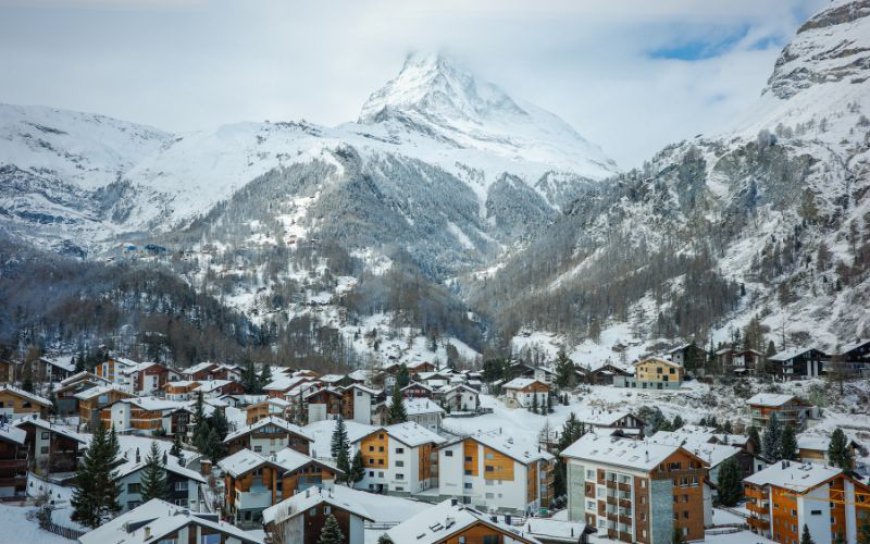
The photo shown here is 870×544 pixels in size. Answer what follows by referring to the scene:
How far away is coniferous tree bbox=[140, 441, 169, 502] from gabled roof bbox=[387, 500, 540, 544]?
1315 centimetres

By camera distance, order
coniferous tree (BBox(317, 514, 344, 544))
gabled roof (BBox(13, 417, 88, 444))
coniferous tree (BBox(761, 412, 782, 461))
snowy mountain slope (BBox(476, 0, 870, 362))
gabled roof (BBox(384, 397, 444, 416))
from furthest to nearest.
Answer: snowy mountain slope (BBox(476, 0, 870, 362)) → gabled roof (BBox(384, 397, 444, 416)) → coniferous tree (BBox(761, 412, 782, 461)) → gabled roof (BBox(13, 417, 88, 444)) → coniferous tree (BBox(317, 514, 344, 544))

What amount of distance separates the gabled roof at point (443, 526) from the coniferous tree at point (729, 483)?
22.9m

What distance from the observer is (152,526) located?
30.3 metres

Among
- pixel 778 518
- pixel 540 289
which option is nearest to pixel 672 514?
pixel 778 518

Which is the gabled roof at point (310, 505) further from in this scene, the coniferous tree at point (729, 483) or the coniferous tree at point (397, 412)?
the coniferous tree at point (729, 483)

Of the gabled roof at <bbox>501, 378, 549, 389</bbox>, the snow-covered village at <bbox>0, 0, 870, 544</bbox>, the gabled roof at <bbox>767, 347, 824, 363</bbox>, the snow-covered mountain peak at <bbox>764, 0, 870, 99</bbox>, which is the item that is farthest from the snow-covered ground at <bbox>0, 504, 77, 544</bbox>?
the snow-covered mountain peak at <bbox>764, 0, 870, 99</bbox>

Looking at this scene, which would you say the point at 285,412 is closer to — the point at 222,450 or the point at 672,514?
the point at 222,450

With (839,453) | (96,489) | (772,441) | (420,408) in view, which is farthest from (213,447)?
(839,453)

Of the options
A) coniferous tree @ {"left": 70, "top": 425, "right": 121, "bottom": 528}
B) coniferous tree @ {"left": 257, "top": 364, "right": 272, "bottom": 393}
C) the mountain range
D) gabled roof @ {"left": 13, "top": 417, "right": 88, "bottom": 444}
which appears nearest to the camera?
coniferous tree @ {"left": 70, "top": 425, "right": 121, "bottom": 528}

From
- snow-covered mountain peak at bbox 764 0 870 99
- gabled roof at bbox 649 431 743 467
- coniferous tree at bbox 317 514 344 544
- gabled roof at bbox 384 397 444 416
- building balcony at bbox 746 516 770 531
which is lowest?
building balcony at bbox 746 516 770 531

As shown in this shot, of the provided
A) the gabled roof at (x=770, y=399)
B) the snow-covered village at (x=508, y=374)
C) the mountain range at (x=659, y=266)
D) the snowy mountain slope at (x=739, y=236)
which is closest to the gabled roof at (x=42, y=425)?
the snow-covered village at (x=508, y=374)

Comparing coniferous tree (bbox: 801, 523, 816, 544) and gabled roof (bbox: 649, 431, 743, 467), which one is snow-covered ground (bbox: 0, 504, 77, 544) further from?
gabled roof (bbox: 649, 431, 743, 467)

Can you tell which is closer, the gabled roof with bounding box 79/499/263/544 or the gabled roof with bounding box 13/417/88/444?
the gabled roof with bounding box 79/499/263/544

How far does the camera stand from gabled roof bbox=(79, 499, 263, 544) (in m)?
30.0
